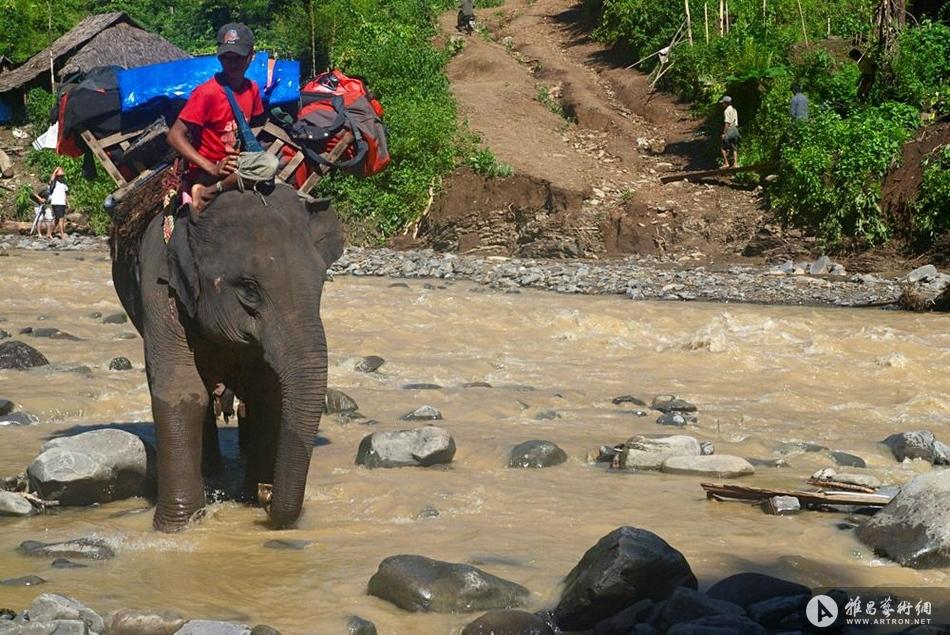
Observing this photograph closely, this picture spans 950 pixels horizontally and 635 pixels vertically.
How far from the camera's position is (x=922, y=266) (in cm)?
1983

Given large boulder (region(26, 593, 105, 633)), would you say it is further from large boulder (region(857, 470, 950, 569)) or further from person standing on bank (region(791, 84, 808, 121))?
person standing on bank (region(791, 84, 808, 121))

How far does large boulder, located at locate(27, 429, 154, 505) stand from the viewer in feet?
21.8

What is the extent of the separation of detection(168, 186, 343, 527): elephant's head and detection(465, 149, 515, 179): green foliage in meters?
21.0

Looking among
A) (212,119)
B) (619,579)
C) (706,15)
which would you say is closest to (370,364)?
(212,119)

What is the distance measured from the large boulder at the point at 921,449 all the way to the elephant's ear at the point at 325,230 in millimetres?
3985

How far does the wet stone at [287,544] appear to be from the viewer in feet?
19.8

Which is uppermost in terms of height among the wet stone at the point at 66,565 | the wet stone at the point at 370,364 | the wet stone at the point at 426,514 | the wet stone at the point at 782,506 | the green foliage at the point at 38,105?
the wet stone at the point at 66,565

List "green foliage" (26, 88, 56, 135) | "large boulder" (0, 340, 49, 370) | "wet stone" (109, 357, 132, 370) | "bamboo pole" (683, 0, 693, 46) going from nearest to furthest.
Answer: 1. "large boulder" (0, 340, 49, 370)
2. "wet stone" (109, 357, 132, 370)
3. "bamboo pole" (683, 0, 693, 46)
4. "green foliage" (26, 88, 56, 135)

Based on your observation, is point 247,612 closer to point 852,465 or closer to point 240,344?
point 240,344

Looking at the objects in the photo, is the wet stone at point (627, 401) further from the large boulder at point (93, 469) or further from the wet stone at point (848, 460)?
the large boulder at point (93, 469)

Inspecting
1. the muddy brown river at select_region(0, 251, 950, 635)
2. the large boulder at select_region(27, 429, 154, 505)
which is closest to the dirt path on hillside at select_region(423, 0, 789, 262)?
the muddy brown river at select_region(0, 251, 950, 635)

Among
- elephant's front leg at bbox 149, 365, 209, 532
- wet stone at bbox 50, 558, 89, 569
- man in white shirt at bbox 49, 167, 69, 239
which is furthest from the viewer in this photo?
man in white shirt at bbox 49, 167, 69, 239

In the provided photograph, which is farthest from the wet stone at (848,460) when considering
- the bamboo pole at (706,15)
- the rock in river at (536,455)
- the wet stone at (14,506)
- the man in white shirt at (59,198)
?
the bamboo pole at (706,15)

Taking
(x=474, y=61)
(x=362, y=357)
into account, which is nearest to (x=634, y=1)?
(x=474, y=61)
